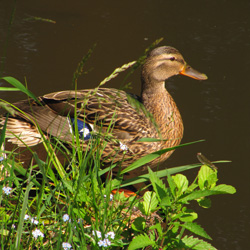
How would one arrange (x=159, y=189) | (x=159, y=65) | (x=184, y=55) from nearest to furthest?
(x=159, y=189) → (x=159, y=65) → (x=184, y=55)

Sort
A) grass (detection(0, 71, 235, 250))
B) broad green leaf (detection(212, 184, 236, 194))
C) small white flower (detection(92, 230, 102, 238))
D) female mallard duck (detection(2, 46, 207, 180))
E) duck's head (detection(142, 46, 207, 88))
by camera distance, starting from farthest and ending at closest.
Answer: duck's head (detection(142, 46, 207, 88))
female mallard duck (detection(2, 46, 207, 180))
broad green leaf (detection(212, 184, 236, 194))
grass (detection(0, 71, 235, 250))
small white flower (detection(92, 230, 102, 238))

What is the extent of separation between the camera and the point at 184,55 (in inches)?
263

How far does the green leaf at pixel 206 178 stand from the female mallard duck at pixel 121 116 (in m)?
1.52

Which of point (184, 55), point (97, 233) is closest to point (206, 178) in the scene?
point (97, 233)

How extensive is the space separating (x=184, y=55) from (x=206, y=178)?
4.05m

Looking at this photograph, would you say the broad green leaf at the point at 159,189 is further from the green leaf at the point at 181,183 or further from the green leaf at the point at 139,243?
the green leaf at the point at 139,243

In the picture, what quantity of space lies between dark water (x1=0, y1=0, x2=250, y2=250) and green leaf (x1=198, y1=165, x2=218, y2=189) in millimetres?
1384

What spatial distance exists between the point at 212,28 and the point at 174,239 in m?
5.22

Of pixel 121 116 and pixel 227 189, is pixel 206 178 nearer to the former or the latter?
pixel 227 189

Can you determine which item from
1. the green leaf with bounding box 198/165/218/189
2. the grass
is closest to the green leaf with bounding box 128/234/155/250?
the grass

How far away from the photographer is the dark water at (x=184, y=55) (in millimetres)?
4828

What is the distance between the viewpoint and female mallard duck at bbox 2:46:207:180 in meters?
4.54

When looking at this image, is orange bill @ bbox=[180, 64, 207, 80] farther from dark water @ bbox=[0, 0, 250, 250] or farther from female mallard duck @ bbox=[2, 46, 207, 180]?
dark water @ bbox=[0, 0, 250, 250]

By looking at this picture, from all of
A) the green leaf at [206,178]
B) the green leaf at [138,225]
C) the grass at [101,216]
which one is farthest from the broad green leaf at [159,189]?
the green leaf at [206,178]
